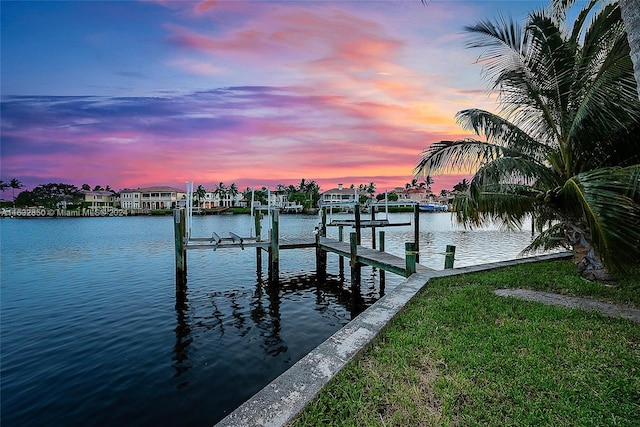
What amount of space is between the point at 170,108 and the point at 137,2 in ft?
46.2

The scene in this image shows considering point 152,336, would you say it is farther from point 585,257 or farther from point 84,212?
point 84,212

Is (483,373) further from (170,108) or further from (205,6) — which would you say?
(170,108)

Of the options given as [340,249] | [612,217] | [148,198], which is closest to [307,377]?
[612,217]

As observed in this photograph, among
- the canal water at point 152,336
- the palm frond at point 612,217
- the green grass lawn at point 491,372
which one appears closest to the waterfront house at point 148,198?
the canal water at point 152,336

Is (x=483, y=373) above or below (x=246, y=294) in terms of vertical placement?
above

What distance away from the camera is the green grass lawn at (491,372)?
315 centimetres

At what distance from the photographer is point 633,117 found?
690 centimetres

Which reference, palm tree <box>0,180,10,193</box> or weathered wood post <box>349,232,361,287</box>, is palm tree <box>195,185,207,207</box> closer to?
palm tree <box>0,180,10,193</box>

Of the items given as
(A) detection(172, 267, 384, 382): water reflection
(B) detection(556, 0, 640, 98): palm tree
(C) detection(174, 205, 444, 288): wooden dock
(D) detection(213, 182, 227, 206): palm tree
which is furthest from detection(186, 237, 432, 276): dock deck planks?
(D) detection(213, 182, 227, 206): palm tree

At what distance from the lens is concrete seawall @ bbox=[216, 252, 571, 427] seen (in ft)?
10.2

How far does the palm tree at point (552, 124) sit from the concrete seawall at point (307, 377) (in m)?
4.77

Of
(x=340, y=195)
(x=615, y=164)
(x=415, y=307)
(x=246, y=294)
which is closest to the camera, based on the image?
(x=415, y=307)

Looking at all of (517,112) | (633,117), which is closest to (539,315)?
(633,117)

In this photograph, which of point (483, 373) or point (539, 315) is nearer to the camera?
point (483, 373)
